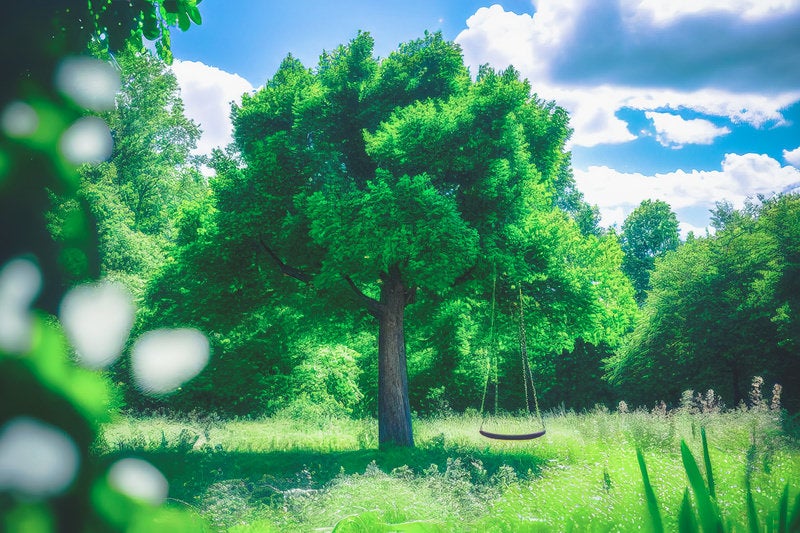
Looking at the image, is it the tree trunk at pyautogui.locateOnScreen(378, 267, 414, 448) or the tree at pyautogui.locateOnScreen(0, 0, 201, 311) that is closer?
the tree at pyautogui.locateOnScreen(0, 0, 201, 311)

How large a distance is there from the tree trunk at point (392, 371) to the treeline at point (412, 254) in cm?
74

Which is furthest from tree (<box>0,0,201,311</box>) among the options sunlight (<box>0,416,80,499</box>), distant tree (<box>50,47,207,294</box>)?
distant tree (<box>50,47,207,294</box>)

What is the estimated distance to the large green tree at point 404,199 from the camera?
10.1 m

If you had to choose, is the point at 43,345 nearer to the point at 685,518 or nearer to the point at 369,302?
the point at 685,518

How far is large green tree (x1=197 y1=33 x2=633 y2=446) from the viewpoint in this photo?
10062mm

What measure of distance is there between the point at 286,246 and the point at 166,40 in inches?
314

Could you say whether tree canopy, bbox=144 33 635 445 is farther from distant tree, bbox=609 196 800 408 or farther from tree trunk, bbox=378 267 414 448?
distant tree, bbox=609 196 800 408

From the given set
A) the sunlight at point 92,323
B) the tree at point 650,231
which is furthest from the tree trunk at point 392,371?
the tree at point 650,231

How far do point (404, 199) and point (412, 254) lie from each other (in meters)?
1.11

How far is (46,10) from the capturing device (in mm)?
907

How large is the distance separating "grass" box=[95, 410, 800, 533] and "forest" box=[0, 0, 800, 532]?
7 cm

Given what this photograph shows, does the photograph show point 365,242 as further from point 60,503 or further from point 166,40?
point 60,503

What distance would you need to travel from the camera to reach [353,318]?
13.8 meters

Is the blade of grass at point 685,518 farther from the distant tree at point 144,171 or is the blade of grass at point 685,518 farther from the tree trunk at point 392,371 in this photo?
the distant tree at point 144,171
